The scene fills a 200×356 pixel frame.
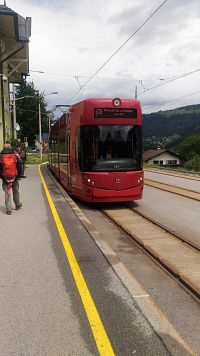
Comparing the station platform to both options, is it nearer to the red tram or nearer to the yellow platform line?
the yellow platform line

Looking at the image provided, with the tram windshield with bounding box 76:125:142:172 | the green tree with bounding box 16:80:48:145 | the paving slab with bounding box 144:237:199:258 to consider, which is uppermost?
the green tree with bounding box 16:80:48:145

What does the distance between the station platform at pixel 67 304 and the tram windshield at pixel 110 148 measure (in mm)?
4249

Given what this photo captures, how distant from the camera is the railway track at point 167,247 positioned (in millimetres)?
6020

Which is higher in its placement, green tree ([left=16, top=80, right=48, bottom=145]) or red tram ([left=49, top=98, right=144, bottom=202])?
green tree ([left=16, top=80, right=48, bottom=145])

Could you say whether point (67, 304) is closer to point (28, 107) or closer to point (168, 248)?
point (168, 248)

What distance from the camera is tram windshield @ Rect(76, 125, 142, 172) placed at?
41.5 ft

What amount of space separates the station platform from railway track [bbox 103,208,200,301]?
2.28 feet

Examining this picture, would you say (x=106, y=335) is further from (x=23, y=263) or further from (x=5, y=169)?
(x=5, y=169)

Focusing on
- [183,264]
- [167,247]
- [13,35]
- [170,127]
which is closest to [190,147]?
[170,127]

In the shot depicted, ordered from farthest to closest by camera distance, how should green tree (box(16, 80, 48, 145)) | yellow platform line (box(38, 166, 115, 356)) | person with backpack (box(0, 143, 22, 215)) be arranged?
1. green tree (box(16, 80, 48, 145))
2. person with backpack (box(0, 143, 22, 215))
3. yellow platform line (box(38, 166, 115, 356))

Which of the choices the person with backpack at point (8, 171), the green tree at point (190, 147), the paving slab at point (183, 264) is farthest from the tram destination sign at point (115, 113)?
the green tree at point (190, 147)

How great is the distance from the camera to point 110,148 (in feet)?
41.7

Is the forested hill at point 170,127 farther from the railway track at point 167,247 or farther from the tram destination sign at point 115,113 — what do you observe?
the railway track at point 167,247

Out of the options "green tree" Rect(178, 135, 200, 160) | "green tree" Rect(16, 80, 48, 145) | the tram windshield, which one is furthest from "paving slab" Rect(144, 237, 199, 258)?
"green tree" Rect(178, 135, 200, 160)
